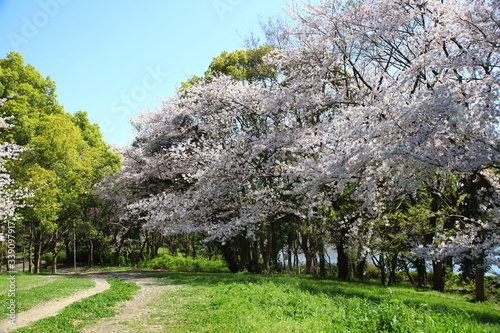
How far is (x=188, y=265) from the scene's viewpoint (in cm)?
2172

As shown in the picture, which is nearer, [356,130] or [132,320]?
[132,320]

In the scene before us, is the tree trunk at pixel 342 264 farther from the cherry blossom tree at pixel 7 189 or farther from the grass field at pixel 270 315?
the cherry blossom tree at pixel 7 189

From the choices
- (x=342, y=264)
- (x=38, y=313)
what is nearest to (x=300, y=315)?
(x=38, y=313)

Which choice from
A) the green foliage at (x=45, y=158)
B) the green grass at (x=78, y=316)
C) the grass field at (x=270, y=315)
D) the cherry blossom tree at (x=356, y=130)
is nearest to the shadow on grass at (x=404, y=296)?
the grass field at (x=270, y=315)

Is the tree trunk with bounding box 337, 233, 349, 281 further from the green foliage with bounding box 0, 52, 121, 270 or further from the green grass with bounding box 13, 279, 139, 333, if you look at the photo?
the green foliage with bounding box 0, 52, 121, 270

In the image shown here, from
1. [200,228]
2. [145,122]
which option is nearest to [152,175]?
[145,122]

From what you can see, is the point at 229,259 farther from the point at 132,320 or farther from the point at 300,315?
the point at 300,315

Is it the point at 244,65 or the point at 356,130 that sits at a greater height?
the point at 244,65

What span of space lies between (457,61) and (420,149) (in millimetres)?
1905

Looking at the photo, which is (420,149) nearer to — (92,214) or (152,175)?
(152,175)

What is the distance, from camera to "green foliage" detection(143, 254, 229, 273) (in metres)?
21.0

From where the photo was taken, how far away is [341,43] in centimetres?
1161

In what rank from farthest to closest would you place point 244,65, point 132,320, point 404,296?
1. point 244,65
2. point 404,296
3. point 132,320

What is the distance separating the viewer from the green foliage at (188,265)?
2100 centimetres
